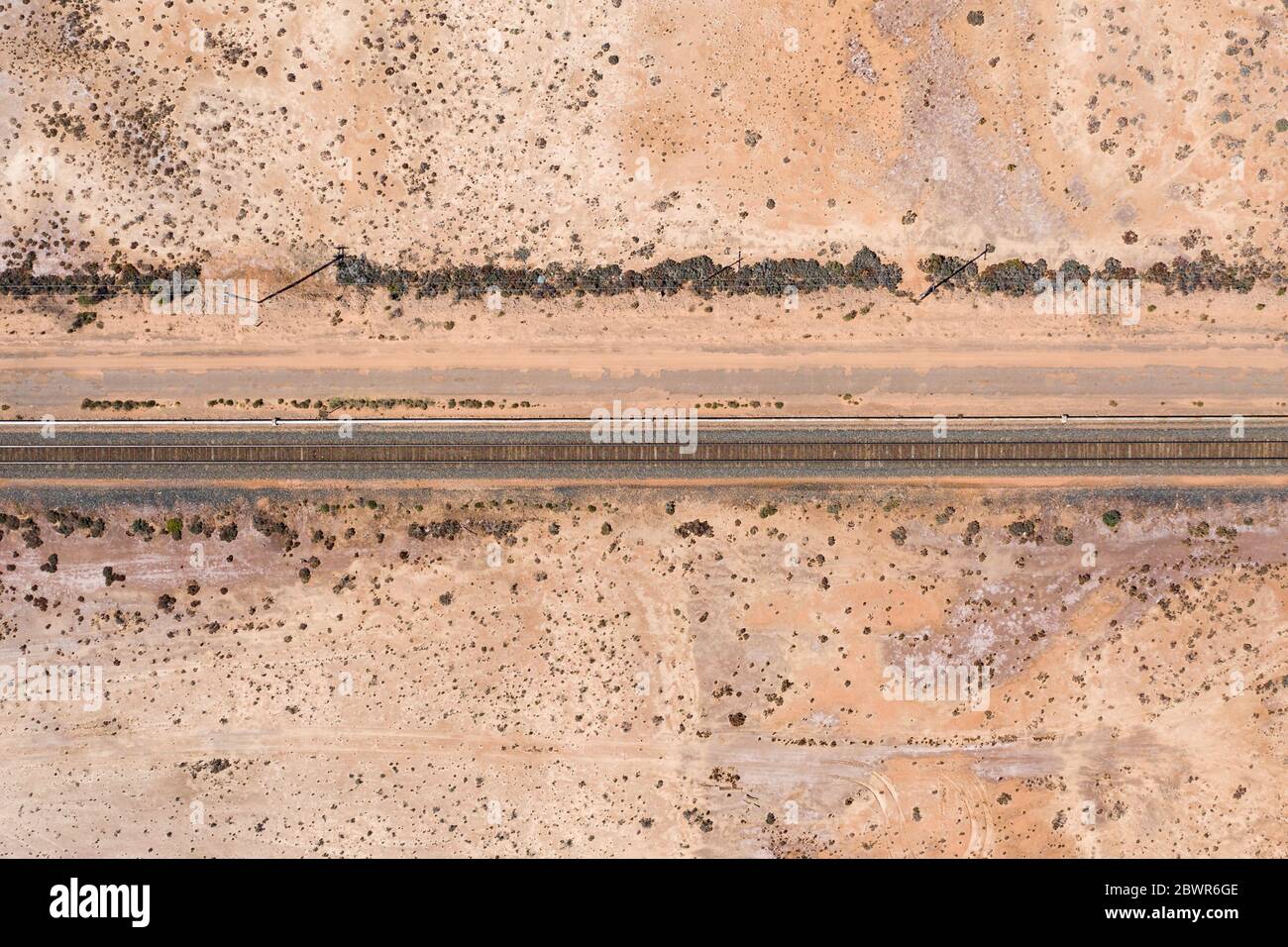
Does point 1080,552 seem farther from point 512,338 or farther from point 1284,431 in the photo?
point 512,338

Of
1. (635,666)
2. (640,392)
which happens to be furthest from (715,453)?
(635,666)

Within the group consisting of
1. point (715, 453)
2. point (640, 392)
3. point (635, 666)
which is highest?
point (640, 392)

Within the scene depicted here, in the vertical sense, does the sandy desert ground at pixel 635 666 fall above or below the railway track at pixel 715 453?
below

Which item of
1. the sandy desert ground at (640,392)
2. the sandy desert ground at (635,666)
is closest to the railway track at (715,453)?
the sandy desert ground at (640,392)

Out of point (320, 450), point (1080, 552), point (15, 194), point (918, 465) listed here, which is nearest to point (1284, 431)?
point (1080, 552)

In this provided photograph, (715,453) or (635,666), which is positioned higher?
(715,453)

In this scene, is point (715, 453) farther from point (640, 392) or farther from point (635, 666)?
point (635, 666)

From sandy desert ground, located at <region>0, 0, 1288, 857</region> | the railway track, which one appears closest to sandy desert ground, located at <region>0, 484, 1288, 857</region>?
sandy desert ground, located at <region>0, 0, 1288, 857</region>

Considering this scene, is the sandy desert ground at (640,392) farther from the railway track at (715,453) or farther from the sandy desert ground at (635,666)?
the railway track at (715,453)
